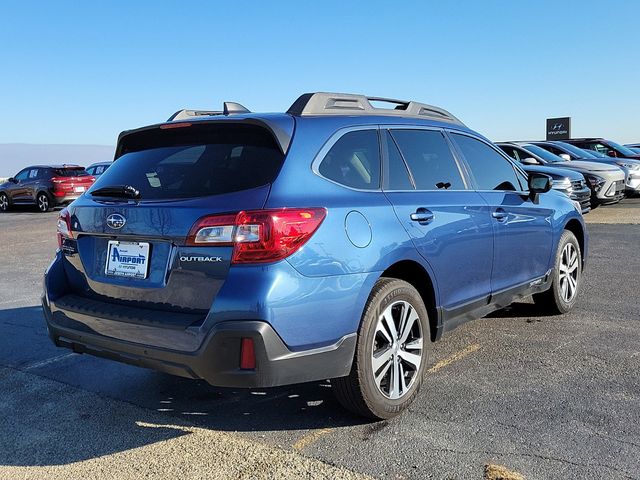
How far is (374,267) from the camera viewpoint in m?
3.21

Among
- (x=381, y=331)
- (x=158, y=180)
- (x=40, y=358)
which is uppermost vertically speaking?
(x=158, y=180)

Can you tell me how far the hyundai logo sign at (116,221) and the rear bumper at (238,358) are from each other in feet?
1.97

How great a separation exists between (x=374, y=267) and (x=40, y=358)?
10.1 ft

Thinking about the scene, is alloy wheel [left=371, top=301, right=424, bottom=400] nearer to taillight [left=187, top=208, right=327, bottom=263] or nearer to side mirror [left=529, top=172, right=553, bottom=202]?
taillight [left=187, top=208, right=327, bottom=263]

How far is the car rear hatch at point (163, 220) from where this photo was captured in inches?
115

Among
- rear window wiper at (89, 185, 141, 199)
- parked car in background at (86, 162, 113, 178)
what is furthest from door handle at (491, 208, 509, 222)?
parked car in background at (86, 162, 113, 178)

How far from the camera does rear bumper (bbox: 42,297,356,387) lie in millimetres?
2791

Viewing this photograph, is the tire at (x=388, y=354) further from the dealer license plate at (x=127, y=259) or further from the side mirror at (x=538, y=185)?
the side mirror at (x=538, y=185)

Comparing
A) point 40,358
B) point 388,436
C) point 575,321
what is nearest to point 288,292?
point 388,436

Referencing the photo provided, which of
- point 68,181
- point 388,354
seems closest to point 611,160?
point 388,354

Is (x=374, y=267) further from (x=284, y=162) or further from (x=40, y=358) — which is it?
(x=40, y=358)

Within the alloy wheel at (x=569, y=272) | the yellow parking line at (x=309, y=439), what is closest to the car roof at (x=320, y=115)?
the yellow parking line at (x=309, y=439)

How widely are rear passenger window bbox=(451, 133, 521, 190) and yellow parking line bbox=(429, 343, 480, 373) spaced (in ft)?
4.07

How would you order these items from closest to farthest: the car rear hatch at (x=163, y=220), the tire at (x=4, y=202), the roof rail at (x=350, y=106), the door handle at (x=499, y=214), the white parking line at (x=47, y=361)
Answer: the car rear hatch at (x=163, y=220) → the roof rail at (x=350, y=106) → the door handle at (x=499, y=214) → the white parking line at (x=47, y=361) → the tire at (x=4, y=202)
